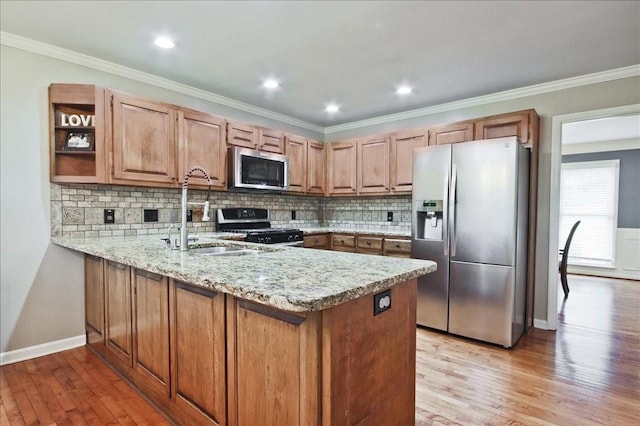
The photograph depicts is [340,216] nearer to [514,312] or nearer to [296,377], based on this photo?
[514,312]

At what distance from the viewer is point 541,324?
3.37m

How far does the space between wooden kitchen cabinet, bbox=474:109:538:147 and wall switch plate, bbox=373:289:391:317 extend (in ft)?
8.86

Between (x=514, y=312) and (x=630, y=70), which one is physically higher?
(x=630, y=70)

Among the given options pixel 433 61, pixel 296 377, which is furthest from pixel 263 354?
pixel 433 61

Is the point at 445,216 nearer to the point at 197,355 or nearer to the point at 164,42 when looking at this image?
the point at 197,355

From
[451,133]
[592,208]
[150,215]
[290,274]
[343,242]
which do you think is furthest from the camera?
[592,208]

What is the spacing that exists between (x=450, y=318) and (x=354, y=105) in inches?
103

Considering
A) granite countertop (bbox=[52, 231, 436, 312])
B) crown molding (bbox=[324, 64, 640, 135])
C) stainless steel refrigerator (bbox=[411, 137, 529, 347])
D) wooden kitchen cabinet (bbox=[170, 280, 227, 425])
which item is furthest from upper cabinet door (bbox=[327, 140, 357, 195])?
wooden kitchen cabinet (bbox=[170, 280, 227, 425])

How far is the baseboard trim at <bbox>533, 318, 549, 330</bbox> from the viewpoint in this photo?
3342 millimetres

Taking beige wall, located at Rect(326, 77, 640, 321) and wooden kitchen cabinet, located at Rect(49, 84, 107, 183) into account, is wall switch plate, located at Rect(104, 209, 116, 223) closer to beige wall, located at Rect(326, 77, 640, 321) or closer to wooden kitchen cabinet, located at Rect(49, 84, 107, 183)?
wooden kitchen cabinet, located at Rect(49, 84, 107, 183)

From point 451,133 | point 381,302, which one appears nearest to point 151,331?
point 381,302

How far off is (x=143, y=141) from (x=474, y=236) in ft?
9.95

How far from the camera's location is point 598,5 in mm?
2047

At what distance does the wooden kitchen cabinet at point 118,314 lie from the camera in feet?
7.01
